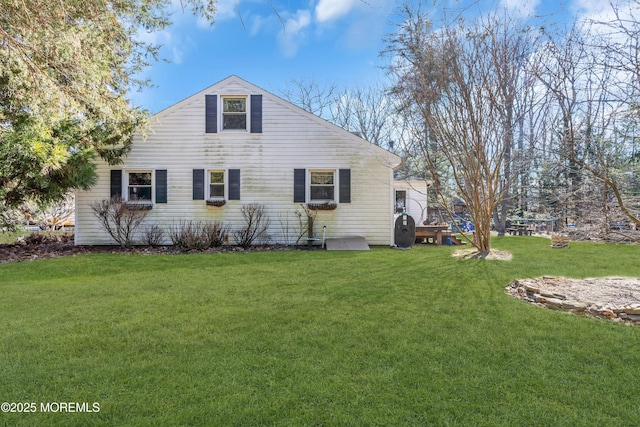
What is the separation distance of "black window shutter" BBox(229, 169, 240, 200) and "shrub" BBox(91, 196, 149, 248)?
2821mm

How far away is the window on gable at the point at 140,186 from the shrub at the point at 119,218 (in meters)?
0.45

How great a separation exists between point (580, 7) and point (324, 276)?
5020 mm

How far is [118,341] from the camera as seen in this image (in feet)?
9.40

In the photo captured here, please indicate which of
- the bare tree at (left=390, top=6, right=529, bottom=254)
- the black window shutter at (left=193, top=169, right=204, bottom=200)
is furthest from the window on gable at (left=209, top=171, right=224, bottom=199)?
the bare tree at (left=390, top=6, right=529, bottom=254)

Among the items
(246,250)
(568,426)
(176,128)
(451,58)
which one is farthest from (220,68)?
(568,426)

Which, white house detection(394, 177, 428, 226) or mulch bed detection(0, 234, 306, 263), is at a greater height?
white house detection(394, 177, 428, 226)

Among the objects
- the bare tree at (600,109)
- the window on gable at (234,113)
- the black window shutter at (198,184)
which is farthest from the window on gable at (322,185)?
the bare tree at (600,109)

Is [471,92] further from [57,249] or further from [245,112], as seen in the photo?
[57,249]

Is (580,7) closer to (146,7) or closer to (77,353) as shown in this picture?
(77,353)

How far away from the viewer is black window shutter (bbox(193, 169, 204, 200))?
408 inches

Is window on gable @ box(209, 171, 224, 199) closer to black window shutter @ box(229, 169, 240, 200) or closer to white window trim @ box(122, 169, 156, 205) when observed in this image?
black window shutter @ box(229, 169, 240, 200)

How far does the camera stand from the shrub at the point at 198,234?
31.1ft

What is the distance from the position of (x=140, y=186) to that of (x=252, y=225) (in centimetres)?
392

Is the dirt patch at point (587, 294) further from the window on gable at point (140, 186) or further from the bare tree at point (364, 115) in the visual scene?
the bare tree at point (364, 115)
